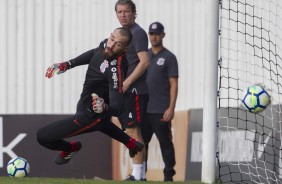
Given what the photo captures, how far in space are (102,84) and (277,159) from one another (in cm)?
315

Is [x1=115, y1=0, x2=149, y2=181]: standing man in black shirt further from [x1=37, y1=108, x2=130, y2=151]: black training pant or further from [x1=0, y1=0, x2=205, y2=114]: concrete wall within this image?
[x1=0, y1=0, x2=205, y2=114]: concrete wall

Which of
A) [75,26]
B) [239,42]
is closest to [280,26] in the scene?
[239,42]

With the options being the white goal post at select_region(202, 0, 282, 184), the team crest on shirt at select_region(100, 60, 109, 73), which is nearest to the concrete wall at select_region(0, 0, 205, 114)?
the white goal post at select_region(202, 0, 282, 184)

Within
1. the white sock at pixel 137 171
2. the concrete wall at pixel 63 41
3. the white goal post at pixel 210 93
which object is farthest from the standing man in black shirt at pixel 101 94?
the concrete wall at pixel 63 41

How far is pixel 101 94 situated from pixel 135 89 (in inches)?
39.3

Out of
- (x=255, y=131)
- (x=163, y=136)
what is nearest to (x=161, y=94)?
(x=163, y=136)

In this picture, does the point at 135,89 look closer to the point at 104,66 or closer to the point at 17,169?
the point at 104,66

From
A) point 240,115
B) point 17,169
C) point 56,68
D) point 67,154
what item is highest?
point 56,68

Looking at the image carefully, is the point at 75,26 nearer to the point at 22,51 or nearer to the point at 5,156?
the point at 22,51

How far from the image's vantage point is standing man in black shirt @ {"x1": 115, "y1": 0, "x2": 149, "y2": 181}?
10.9 m

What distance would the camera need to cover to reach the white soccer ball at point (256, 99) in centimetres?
1055

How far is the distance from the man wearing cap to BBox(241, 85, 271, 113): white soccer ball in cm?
160

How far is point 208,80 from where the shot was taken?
1015 cm

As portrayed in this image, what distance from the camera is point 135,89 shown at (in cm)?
1107
